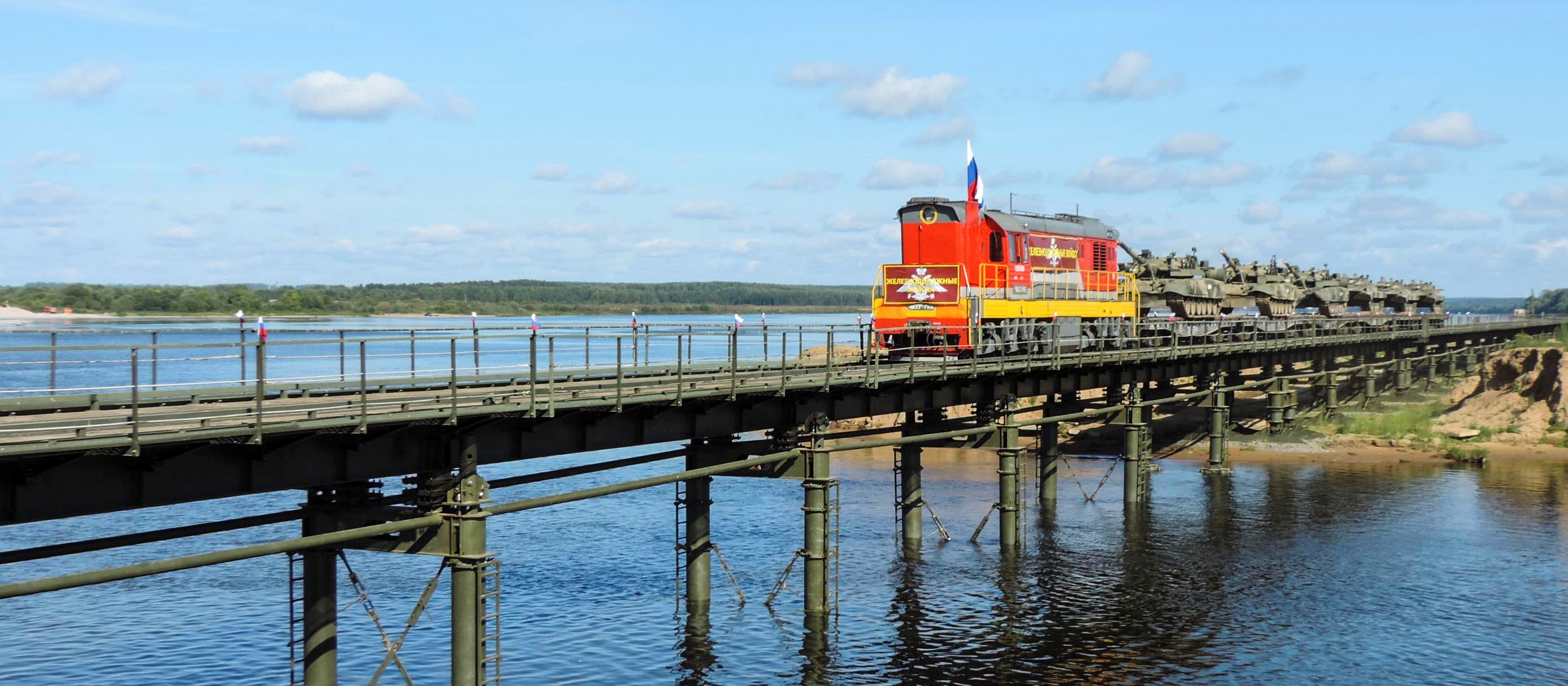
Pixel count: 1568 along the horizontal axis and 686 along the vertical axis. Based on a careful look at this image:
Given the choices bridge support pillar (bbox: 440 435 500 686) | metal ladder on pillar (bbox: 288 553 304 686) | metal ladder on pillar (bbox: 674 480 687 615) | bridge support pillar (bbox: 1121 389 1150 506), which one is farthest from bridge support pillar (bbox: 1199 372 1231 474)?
bridge support pillar (bbox: 440 435 500 686)

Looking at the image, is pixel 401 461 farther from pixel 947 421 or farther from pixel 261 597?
pixel 947 421

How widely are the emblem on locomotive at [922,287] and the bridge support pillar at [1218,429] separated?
71.1ft

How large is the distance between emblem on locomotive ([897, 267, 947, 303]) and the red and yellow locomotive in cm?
2

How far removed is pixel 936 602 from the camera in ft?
114

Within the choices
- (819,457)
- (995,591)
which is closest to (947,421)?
(995,591)

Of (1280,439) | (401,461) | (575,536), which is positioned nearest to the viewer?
(401,461)

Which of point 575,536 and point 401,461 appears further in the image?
point 575,536

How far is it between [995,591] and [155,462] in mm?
24121

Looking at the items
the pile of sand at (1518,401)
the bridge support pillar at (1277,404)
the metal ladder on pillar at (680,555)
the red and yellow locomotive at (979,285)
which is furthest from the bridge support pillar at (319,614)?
the pile of sand at (1518,401)

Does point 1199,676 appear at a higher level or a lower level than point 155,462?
lower

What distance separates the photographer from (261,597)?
118 ft

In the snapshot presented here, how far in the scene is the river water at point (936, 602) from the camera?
29.0 meters

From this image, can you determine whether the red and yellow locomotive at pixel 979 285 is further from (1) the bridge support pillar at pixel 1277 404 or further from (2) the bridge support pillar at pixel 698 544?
(1) the bridge support pillar at pixel 1277 404

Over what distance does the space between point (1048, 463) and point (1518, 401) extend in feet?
117
